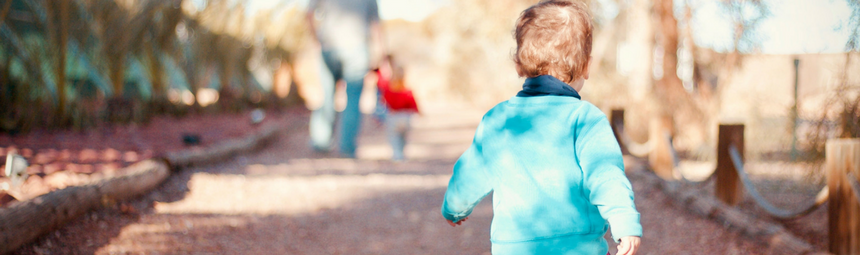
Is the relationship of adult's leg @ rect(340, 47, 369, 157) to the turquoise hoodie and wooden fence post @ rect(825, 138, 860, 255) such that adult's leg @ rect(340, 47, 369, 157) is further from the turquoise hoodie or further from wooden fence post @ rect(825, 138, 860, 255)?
the turquoise hoodie

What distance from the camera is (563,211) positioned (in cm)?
155

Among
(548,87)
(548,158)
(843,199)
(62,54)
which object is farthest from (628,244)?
(62,54)

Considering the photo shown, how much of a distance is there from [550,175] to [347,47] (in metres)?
4.79

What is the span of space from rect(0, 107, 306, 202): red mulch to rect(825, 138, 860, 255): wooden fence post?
3325 mm

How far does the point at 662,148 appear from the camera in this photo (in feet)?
16.3

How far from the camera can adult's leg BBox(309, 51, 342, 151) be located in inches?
247

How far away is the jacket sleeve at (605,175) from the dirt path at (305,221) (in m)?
1.63

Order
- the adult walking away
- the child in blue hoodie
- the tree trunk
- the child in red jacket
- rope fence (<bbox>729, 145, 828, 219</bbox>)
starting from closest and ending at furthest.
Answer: the child in blue hoodie < rope fence (<bbox>729, 145, 828, 219</bbox>) < the tree trunk < the adult walking away < the child in red jacket

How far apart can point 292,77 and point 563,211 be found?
664 inches

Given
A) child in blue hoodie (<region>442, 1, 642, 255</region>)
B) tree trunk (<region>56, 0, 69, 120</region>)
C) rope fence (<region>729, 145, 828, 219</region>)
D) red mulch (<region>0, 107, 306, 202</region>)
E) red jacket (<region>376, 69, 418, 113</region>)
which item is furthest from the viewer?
red jacket (<region>376, 69, 418, 113</region>)

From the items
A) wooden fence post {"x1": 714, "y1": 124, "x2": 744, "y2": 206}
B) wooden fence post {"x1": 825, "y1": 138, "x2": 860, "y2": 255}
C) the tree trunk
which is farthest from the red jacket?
wooden fence post {"x1": 825, "y1": 138, "x2": 860, "y2": 255}

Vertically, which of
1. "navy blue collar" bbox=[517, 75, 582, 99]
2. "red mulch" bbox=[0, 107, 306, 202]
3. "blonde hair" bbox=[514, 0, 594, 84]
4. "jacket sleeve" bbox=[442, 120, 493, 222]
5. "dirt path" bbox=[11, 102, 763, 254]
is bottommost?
"dirt path" bbox=[11, 102, 763, 254]

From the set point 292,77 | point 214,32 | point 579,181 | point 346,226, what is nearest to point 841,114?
point 579,181

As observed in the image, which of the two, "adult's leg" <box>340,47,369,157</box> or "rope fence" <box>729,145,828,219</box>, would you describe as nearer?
"rope fence" <box>729,145,828,219</box>
